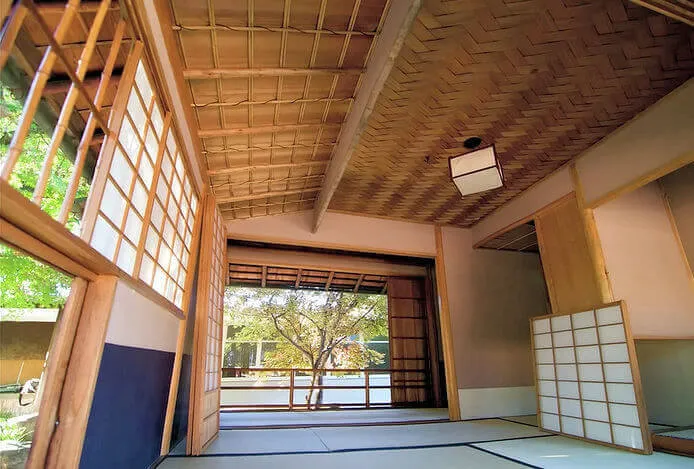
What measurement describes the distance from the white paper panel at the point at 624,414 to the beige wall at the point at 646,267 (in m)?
0.69

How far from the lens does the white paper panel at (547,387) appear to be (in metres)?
3.89

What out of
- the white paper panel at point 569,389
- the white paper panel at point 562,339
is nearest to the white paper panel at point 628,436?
the white paper panel at point 569,389

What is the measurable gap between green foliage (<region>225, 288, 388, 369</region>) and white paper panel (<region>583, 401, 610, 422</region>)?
640cm

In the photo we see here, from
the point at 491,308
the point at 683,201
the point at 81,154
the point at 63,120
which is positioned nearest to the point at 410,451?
the point at 491,308

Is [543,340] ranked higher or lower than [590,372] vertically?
higher

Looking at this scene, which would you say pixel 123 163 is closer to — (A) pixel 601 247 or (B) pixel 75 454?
(B) pixel 75 454

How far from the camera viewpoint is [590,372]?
3477 millimetres

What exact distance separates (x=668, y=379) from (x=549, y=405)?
1.49m

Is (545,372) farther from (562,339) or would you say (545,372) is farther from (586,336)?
(586,336)

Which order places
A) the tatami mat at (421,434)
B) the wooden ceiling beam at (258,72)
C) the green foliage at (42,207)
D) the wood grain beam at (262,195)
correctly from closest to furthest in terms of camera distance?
the green foliage at (42,207), the wooden ceiling beam at (258,72), the tatami mat at (421,434), the wood grain beam at (262,195)

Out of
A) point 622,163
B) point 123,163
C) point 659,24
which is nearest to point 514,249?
point 622,163

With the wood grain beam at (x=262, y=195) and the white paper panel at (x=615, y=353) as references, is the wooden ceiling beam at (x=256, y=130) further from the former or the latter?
the white paper panel at (x=615, y=353)

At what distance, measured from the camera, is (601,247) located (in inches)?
145

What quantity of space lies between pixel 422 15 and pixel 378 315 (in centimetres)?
817
